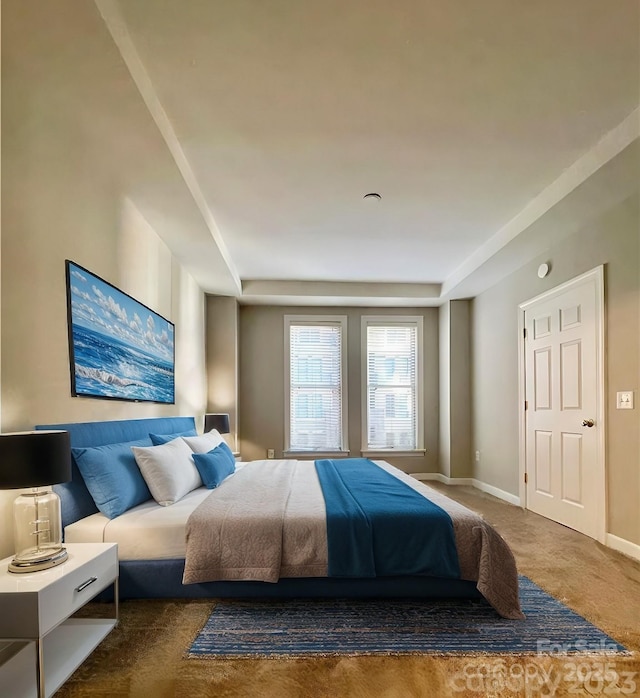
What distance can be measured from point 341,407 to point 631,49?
5.24m

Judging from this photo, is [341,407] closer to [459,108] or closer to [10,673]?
[459,108]

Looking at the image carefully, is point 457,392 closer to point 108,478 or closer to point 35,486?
point 108,478

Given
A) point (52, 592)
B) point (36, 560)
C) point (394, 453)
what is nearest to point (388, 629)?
point (52, 592)

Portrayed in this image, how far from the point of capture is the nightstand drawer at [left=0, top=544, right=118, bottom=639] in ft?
5.27

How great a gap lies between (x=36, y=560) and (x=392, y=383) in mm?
5470

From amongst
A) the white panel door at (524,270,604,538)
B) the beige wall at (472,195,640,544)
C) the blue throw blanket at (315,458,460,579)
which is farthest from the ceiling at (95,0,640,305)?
the blue throw blanket at (315,458,460,579)

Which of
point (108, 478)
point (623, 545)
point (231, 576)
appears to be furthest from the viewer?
point (623, 545)

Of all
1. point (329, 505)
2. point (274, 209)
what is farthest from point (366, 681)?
point (274, 209)

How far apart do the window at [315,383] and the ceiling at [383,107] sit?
7.87 ft

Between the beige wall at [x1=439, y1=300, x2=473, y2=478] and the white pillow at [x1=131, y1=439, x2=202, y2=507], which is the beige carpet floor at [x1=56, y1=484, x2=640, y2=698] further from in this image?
the beige wall at [x1=439, y1=300, x2=473, y2=478]

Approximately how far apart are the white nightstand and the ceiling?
212 centimetres

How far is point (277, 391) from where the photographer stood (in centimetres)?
670

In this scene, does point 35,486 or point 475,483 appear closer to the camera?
point 35,486

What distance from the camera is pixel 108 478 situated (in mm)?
2539
